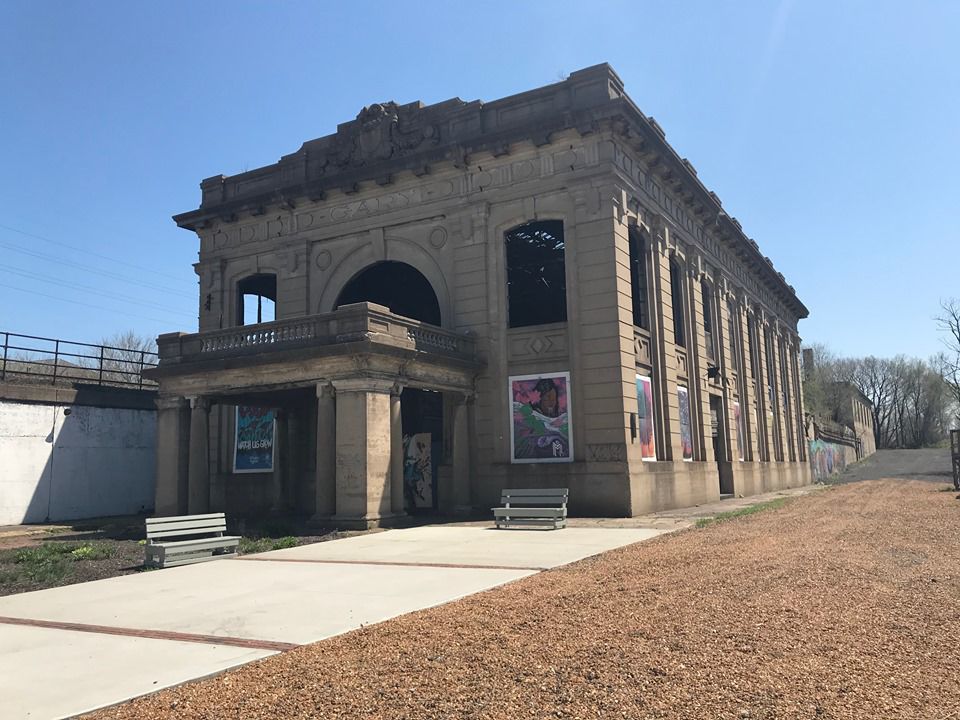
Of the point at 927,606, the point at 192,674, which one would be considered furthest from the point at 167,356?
the point at 927,606

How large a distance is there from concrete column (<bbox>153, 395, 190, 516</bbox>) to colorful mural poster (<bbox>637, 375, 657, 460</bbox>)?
569 inches

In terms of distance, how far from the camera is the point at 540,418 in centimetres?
2422

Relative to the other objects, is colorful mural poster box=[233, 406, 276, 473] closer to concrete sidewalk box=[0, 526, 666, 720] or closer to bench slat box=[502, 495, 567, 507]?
bench slat box=[502, 495, 567, 507]

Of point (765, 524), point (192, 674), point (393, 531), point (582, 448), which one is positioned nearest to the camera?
point (192, 674)

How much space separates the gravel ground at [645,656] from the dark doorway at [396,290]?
21.1m

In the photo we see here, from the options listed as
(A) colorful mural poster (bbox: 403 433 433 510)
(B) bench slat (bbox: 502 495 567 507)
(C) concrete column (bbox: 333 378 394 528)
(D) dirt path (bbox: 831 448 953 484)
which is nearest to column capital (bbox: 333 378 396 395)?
(C) concrete column (bbox: 333 378 394 528)

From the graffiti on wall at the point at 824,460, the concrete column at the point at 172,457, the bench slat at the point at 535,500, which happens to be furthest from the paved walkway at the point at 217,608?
the graffiti on wall at the point at 824,460

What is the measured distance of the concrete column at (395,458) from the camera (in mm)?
21031

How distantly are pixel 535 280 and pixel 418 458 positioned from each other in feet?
25.2

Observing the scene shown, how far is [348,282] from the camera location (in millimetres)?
28859

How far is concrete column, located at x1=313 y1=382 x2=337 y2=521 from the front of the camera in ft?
67.1

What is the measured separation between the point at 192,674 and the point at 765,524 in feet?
47.3

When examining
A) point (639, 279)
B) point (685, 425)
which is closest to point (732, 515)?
point (685, 425)

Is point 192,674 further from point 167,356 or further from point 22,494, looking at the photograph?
point 22,494
